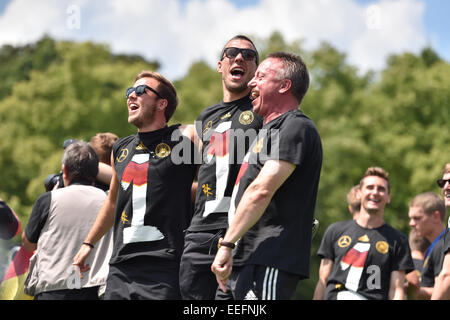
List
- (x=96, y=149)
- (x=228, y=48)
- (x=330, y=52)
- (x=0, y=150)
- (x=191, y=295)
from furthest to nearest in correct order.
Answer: (x=330, y=52), (x=0, y=150), (x=96, y=149), (x=228, y=48), (x=191, y=295)

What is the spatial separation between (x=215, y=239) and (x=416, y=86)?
94.0ft

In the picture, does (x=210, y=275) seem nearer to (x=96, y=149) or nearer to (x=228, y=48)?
(x=228, y=48)

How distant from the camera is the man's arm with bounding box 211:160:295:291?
3928 millimetres

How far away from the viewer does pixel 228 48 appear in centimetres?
511

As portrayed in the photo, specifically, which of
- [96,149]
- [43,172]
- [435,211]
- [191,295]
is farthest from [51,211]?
[43,172]

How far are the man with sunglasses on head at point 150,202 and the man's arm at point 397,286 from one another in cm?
275

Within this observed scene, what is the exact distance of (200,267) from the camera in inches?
181

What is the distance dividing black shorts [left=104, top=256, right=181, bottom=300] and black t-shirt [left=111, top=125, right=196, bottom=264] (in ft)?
0.22

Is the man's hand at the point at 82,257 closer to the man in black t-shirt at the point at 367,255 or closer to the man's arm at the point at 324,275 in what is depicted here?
the man in black t-shirt at the point at 367,255

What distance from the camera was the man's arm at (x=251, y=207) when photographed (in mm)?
3928

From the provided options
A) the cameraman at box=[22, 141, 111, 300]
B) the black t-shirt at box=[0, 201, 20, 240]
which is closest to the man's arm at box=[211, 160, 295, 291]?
the cameraman at box=[22, 141, 111, 300]

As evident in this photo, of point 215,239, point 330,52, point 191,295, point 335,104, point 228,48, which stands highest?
point 330,52

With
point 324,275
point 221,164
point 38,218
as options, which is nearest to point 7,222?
point 38,218

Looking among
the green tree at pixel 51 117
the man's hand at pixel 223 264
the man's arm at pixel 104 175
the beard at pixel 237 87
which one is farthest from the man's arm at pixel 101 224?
the green tree at pixel 51 117
